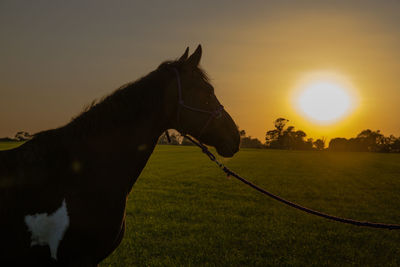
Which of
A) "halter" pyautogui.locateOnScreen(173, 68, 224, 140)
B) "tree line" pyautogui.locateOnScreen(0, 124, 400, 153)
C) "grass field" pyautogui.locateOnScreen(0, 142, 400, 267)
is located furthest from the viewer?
"tree line" pyautogui.locateOnScreen(0, 124, 400, 153)

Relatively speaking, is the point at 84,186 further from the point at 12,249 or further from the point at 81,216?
the point at 12,249

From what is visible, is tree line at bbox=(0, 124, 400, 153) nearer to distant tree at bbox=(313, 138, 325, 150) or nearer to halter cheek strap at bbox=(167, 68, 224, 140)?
distant tree at bbox=(313, 138, 325, 150)

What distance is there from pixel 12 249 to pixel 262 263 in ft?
16.2

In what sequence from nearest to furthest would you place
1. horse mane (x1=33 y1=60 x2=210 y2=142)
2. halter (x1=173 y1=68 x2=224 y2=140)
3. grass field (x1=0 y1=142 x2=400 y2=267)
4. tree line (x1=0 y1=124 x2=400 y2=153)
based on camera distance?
horse mane (x1=33 y1=60 x2=210 y2=142), halter (x1=173 y1=68 x2=224 y2=140), grass field (x1=0 y1=142 x2=400 y2=267), tree line (x1=0 y1=124 x2=400 y2=153)

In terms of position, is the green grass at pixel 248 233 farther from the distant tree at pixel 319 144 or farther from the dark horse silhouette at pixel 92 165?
the distant tree at pixel 319 144

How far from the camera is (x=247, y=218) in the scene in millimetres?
10203

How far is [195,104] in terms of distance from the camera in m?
3.05

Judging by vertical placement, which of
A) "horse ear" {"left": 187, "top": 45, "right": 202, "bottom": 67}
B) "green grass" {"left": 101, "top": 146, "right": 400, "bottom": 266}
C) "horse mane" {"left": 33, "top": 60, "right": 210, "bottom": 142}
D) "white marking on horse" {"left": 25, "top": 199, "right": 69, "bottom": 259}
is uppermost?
"horse ear" {"left": 187, "top": 45, "right": 202, "bottom": 67}

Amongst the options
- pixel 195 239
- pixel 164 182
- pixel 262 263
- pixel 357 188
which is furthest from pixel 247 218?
pixel 357 188

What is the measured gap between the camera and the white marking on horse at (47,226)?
8.45 ft

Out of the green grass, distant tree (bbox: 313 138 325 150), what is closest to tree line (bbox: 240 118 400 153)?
distant tree (bbox: 313 138 325 150)

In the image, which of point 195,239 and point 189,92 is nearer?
point 189,92

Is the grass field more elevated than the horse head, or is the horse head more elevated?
the horse head

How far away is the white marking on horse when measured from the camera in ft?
8.45
